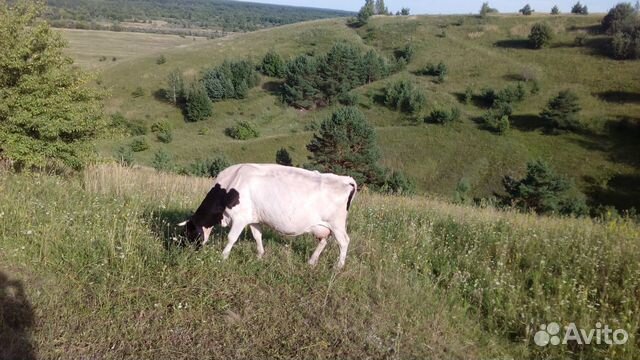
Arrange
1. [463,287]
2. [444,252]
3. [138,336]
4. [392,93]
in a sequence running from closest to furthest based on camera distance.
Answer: [138,336], [463,287], [444,252], [392,93]

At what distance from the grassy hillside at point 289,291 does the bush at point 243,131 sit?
52253 millimetres

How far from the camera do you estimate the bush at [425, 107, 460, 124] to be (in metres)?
54.1

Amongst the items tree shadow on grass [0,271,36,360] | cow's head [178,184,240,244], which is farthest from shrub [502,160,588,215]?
tree shadow on grass [0,271,36,360]

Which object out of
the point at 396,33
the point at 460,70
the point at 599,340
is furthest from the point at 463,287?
the point at 396,33

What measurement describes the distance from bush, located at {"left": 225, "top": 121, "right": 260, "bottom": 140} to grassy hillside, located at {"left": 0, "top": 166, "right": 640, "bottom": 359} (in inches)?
2057

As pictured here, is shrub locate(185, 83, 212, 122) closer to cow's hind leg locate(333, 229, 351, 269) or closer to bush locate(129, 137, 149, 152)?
bush locate(129, 137, 149, 152)

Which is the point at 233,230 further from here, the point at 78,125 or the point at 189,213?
the point at 78,125

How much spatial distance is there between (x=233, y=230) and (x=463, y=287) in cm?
277

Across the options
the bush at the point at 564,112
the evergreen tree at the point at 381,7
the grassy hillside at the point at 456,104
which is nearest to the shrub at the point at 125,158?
the grassy hillside at the point at 456,104

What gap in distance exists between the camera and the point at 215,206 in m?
5.89

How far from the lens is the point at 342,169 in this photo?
36.6 m

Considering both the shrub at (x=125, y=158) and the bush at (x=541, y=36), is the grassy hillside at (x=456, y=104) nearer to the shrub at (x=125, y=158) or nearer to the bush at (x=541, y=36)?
the bush at (x=541, y=36)

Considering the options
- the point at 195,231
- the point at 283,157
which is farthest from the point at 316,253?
the point at 283,157

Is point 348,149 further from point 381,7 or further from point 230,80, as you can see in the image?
point 381,7
